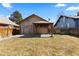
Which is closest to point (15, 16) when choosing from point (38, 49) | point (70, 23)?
point (70, 23)

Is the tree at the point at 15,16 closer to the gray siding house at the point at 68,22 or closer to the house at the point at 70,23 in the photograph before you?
the gray siding house at the point at 68,22

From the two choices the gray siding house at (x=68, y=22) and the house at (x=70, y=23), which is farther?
the gray siding house at (x=68, y=22)

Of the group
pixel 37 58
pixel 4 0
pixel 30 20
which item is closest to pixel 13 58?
pixel 37 58

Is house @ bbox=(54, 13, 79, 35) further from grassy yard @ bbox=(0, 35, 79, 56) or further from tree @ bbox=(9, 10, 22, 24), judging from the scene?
tree @ bbox=(9, 10, 22, 24)

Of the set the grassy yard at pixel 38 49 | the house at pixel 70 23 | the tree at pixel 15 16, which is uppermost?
the tree at pixel 15 16

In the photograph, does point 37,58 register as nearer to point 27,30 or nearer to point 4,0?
point 4,0

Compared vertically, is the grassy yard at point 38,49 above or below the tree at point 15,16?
below

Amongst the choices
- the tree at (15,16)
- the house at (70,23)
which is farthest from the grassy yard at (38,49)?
the tree at (15,16)

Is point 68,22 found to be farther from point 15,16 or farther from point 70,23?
point 15,16

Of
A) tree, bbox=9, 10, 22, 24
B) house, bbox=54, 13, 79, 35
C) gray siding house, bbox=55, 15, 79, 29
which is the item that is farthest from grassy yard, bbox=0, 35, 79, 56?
tree, bbox=9, 10, 22, 24

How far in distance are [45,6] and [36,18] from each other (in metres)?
4.76

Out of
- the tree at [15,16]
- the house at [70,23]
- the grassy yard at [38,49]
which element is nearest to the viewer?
the grassy yard at [38,49]

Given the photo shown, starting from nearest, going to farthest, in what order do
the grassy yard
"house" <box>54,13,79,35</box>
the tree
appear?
the grassy yard < "house" <box>54,13,79,35</box> < the tree

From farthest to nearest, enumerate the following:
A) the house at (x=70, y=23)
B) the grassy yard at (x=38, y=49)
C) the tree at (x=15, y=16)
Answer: the tree at (x=15, y=16) → the house at (x=70, y=23) → the grassy yard at (x=38, y=49)
